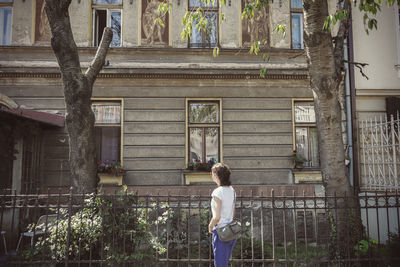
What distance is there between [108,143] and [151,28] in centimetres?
393

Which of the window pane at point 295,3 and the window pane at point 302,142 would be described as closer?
the window pane at point 302,142

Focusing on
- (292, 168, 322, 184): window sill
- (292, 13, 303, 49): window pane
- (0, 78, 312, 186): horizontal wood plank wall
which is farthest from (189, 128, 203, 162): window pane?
(292, 13, 303, 49): window pane

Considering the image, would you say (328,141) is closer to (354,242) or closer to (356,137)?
(354,242)

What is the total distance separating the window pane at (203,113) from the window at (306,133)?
8.56 feet

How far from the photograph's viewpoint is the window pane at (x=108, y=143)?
1072 cm

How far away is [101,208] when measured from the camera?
218 inches

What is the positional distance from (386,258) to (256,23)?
322 inches

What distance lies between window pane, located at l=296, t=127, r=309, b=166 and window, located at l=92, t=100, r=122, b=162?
5.65 meters

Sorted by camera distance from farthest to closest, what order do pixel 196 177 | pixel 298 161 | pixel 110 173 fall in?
pixel 298 161 → pixel 196 177 → pixel 110 173

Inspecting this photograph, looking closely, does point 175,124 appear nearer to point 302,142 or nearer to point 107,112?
point 107,112

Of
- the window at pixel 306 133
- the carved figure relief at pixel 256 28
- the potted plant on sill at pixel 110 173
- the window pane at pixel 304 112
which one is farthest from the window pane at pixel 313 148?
the potted plant on sill at pixel 110 173

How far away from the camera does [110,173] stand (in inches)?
405

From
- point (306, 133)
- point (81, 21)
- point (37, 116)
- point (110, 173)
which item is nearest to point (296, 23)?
point (306, 133)

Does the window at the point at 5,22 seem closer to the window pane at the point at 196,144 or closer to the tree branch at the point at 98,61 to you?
the tree branch at the point at 98,61
